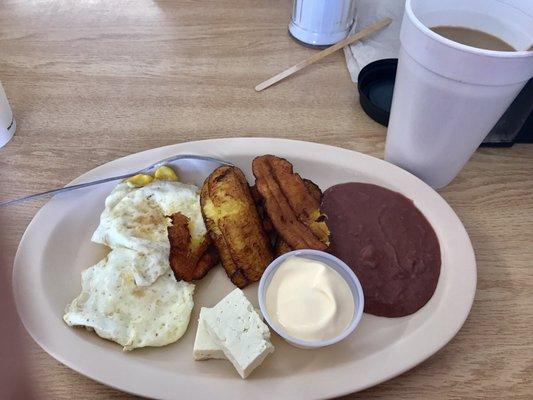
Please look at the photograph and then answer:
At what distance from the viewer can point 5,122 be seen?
0.98 m

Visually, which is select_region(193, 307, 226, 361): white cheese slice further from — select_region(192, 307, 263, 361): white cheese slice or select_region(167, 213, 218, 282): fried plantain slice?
select_region(167, 213, 218, 282): fried plantain slice

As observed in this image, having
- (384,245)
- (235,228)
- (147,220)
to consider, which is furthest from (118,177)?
(384,245)

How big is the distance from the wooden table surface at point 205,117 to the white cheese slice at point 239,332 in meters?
0.15

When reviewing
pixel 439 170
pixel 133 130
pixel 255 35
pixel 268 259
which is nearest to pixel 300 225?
pixel 268 259

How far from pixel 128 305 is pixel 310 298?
0.27 meters

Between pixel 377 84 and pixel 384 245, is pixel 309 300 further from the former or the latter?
pixel 377 84

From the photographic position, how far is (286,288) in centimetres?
74

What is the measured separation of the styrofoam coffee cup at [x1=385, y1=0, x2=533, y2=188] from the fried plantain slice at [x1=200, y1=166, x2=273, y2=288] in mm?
A: 319

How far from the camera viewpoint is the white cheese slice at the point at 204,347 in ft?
2.26

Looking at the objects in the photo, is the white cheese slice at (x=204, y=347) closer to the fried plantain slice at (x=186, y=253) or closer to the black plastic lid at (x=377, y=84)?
the fried plantain slice at (x=186, y=253)

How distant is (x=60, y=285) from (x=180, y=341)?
21cm

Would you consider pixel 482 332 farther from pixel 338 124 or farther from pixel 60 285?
pixel 60 285

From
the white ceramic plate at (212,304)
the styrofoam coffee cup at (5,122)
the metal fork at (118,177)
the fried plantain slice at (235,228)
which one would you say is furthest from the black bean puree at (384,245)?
the styrofoam coffee cup at (5,122)

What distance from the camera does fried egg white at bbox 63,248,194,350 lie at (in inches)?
27.9
